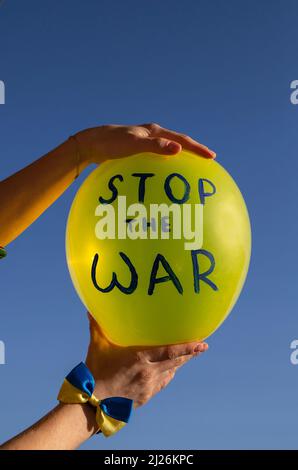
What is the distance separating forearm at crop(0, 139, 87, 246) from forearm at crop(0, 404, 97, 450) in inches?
27.0

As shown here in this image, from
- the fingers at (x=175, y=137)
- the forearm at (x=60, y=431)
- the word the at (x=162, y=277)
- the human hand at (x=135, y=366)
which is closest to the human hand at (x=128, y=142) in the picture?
the fingers at (x=175, y=137)

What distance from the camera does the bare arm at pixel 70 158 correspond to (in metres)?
2.01

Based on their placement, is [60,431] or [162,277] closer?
[60,431]

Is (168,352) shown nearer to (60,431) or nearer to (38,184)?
(60,431)

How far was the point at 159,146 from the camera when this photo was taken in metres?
1.99

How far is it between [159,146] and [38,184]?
1.37ft

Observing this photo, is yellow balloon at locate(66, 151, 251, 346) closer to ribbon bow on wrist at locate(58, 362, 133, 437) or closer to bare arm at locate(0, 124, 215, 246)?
bare arm at locate(0, 124, 215, 246)

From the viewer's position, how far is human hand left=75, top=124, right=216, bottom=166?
1999mm

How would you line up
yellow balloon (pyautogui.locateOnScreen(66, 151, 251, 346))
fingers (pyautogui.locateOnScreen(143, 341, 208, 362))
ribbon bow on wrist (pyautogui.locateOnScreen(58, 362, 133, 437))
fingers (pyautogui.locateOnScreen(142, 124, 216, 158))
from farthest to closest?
1. fingers (pyautogui.locateOnScreen(142, 124, 216, 158))
2. yellow balloon (pyautogui.locateOnScreen(66, 151, 251, 346))
3. fingers (pyautogui.locateOnScreen(143, 341, 208, 362))
4. ribbon bow on wrist (pyautogui.locateOnScreen(58, 362, 133, 437))

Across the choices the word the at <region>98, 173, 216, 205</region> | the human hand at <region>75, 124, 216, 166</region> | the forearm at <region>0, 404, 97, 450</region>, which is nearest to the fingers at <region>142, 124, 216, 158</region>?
the human hand at <region>75, 124, 216, 166</region>

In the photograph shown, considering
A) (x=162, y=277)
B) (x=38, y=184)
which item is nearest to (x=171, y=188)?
(x=162, y=277)

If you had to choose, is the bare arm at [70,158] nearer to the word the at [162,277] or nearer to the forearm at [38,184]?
the forearm at [38,184]
